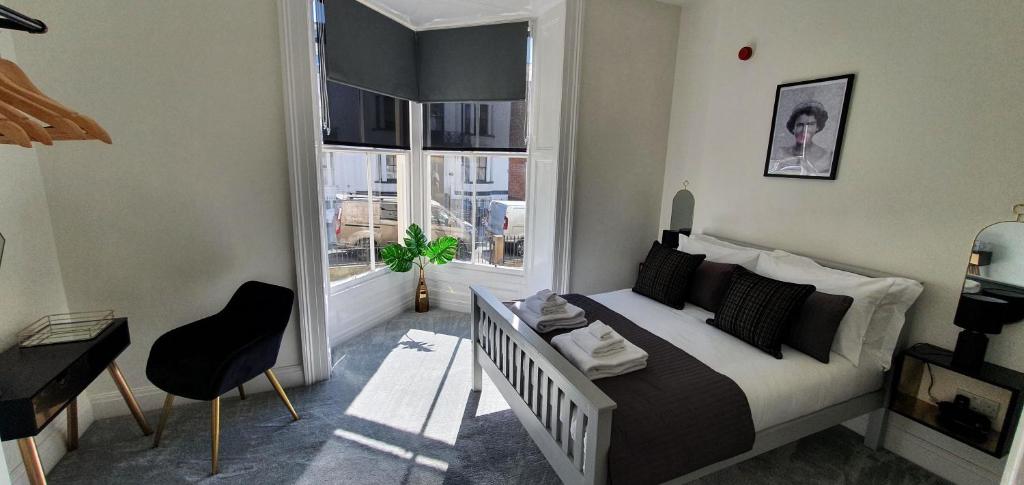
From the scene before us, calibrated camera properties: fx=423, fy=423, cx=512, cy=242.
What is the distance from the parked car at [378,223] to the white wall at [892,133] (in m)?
2.38

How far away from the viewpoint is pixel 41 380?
1.61m

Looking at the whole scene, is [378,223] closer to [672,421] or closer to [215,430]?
[215,430]

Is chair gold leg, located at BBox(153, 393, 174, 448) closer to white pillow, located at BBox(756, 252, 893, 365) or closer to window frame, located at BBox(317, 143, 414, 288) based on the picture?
window frame, located at BBox(317, 143, 414, 288)

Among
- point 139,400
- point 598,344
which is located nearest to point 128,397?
point 139,400

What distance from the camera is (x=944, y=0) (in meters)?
Result: 2.02

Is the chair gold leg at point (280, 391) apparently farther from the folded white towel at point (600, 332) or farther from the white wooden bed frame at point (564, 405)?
the folded white towel at point (600, 332)

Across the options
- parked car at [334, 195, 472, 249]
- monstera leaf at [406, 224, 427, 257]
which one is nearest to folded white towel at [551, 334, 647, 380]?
monstera leaf at [406, 224, 427, 257]

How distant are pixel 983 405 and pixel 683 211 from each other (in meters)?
1.97

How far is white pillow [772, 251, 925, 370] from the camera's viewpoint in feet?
6.87

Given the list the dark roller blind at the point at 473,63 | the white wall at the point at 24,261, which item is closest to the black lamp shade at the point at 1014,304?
the dark roller blind at the point at 473,63

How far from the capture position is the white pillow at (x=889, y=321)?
2.09 m

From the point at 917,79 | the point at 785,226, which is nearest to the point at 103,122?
the point at 785,226

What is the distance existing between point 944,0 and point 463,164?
324 cm

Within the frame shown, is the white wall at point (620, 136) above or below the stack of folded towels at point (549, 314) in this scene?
above
